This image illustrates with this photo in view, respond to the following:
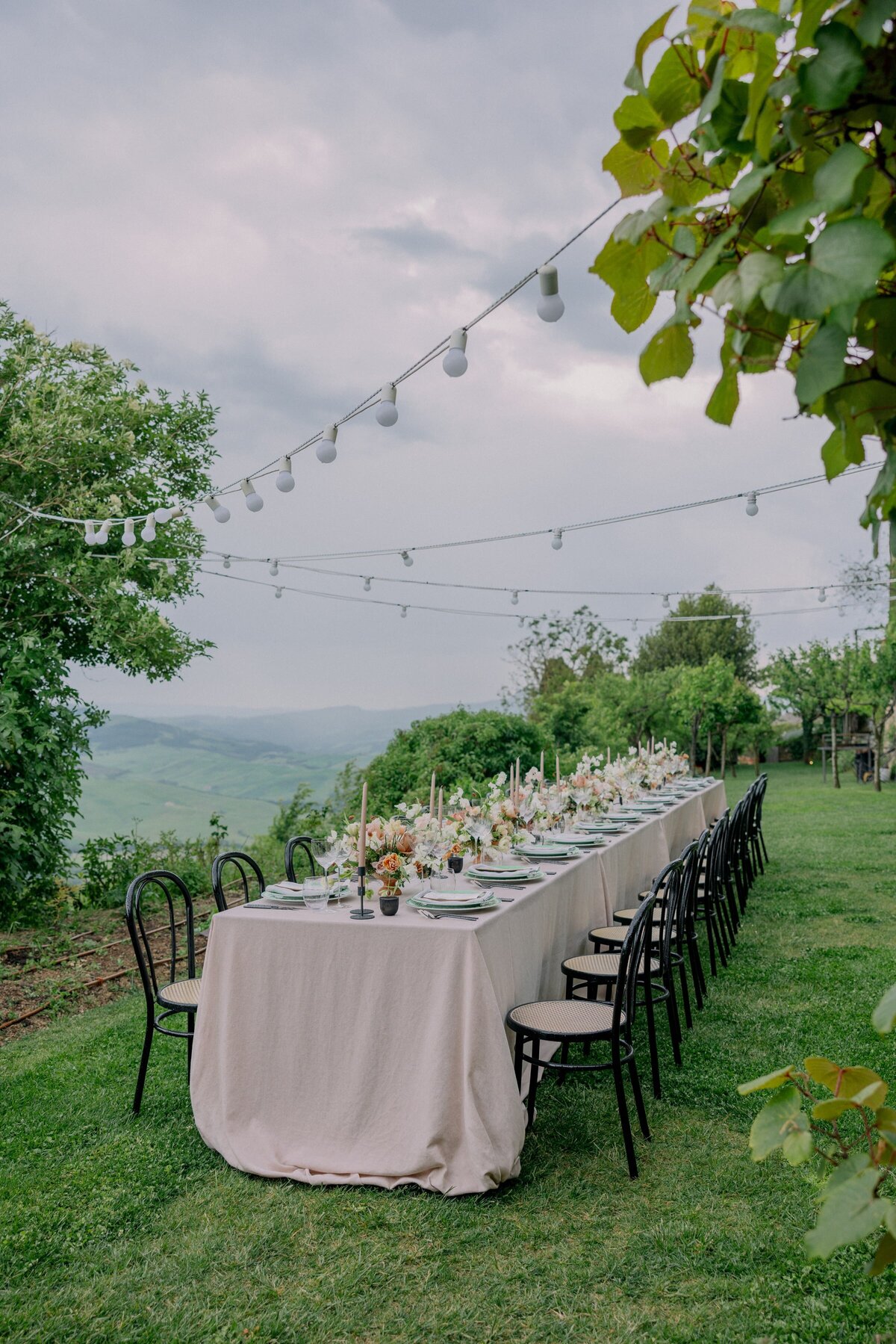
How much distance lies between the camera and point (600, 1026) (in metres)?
3.23

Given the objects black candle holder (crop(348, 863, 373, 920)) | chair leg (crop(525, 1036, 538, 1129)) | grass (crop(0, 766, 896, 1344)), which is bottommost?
grass (crop(0, 766, 896, 1344))

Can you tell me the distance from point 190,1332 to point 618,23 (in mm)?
3423

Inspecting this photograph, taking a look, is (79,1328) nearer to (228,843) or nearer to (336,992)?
(336,992)

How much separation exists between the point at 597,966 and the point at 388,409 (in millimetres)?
2482

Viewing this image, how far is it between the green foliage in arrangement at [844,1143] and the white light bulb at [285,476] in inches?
183

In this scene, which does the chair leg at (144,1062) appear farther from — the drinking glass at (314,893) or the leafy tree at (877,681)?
the leafy tree at (877,681)

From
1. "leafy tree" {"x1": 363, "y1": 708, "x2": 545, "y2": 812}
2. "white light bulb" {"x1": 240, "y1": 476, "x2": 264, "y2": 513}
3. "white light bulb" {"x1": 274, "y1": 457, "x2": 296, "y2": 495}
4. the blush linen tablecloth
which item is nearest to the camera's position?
the blush linen tablecloth

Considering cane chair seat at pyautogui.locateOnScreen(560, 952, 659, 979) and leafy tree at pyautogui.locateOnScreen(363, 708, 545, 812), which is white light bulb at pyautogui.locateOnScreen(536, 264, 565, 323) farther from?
leafy tree at pyautogui.locateOnScreen(363, 708, 545, 812)

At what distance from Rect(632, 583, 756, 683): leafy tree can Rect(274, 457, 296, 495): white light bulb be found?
1134 inches

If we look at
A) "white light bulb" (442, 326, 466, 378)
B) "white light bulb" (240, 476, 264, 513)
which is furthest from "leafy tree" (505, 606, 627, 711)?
"white light bulb" (442, 326, 466, 378)

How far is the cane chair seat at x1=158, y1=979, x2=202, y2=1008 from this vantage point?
353 cm

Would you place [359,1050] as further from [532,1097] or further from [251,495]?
[251,495]

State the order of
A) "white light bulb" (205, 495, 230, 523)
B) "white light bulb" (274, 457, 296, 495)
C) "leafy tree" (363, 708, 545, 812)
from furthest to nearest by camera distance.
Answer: "leafy tree" (363, 708, 545, 812)
"white light bulb" (205, 495, 230, 523)
"white light bulb" (274, 457, 296, 495)

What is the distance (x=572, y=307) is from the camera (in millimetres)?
3209
